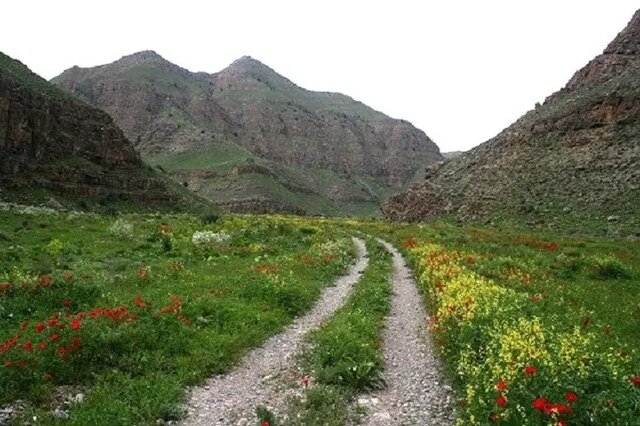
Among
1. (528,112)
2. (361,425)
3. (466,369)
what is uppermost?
(528,112)

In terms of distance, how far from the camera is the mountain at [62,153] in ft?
306

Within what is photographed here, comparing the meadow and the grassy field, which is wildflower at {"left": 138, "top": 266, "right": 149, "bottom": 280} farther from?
the grassy field

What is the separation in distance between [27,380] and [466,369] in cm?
967

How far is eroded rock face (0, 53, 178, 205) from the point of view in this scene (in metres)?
94.9

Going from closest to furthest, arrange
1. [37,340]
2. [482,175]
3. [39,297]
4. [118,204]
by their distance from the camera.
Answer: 1. [37,340]
2. [39,297]
3. [482,175]
4. [118,204]

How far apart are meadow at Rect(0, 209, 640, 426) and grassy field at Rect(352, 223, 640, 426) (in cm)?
4

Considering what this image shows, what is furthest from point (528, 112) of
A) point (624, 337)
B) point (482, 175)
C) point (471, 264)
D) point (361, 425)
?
point (361, 425)

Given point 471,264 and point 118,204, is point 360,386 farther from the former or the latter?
point 118,204

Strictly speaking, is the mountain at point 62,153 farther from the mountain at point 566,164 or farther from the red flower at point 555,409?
the red flower at point 555,409

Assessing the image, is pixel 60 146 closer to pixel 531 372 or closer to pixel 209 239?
pixel 209 239

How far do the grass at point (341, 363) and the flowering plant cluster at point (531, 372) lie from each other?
212cm

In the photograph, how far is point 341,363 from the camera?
13508 mm

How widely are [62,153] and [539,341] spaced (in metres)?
110

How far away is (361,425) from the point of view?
434 inches
